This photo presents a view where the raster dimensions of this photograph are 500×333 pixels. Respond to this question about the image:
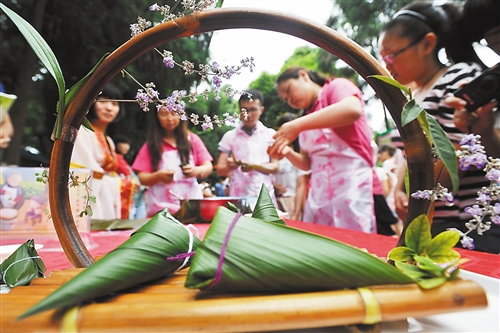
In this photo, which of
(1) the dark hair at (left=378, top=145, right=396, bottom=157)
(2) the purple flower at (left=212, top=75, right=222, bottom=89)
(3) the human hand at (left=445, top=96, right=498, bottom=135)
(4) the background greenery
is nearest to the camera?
(2) the purple flower at (left=212, top=75, right=222, bottom=89)

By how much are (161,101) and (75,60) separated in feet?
14.6

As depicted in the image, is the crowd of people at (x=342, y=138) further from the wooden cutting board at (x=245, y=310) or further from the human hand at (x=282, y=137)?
the wooden cutting board at (x=245, y=310)

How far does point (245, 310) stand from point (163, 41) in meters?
0.37

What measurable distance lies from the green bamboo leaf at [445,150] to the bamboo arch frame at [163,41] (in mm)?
60

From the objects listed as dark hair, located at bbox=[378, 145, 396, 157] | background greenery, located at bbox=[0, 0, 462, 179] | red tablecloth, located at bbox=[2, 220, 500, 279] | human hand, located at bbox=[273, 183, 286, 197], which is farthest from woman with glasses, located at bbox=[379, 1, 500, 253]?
dark hair, located at bbox=[378, 145, 396, 157]

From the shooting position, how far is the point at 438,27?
4.16 feet

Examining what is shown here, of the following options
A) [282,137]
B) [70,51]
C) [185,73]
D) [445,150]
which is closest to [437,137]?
[445,150]

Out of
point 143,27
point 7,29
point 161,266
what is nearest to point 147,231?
point 161,266

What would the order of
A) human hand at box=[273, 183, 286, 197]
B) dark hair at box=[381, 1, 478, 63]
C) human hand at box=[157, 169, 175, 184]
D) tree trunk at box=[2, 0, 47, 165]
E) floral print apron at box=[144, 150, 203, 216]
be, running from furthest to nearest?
1. tree trunk at box=[2, 0, 47, 165]
2. human hand at box=[273, 183, 286, 197]
3. floral print apron at box=[144, 150, 203, 216]
4. human hand at box=[157, 169, 175, 184]
5. dark hair at box=[381, 1, 478, 63]

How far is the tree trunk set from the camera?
362 centimetres

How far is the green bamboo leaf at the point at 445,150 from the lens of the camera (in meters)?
0.36

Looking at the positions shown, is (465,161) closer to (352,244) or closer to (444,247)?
(444,247)

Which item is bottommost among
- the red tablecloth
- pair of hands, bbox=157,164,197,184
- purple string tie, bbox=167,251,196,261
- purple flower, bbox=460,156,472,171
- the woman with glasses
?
the red tablecloth

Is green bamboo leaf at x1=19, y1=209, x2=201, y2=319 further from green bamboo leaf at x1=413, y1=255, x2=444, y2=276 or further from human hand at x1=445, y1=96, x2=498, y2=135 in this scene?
human hand at x1=445, y1=96, x2=498, y2=135
